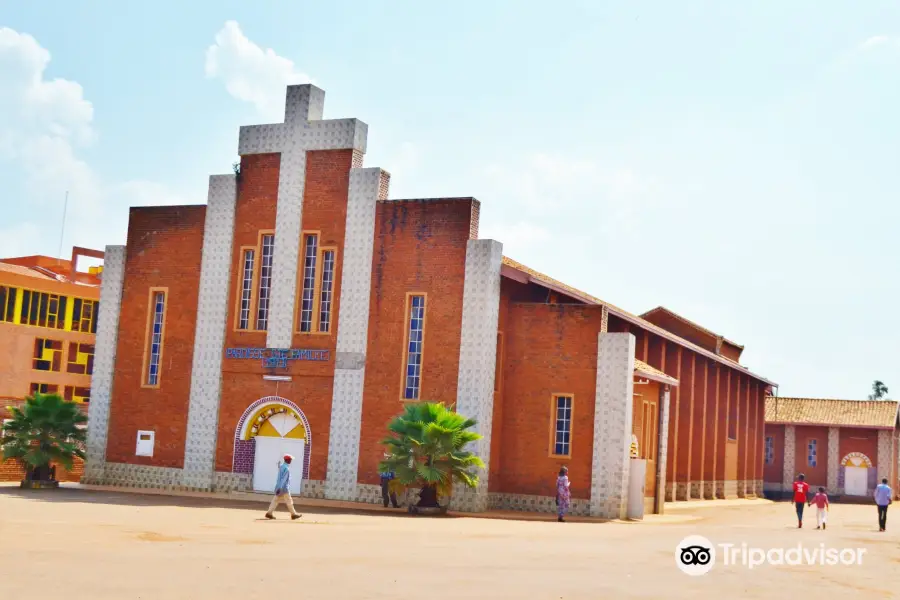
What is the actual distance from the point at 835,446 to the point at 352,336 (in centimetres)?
4198

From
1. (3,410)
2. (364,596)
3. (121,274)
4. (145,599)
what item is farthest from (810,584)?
(3,410)

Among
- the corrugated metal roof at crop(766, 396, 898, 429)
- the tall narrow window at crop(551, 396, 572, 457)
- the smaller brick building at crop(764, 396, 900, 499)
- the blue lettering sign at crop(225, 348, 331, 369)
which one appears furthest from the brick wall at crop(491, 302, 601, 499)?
the corrugated metal roof at crop(766, 396, 898, 429)

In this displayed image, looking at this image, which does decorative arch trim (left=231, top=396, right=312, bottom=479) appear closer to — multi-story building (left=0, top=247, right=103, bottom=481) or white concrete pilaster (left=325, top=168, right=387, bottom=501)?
white concrete pilaster (left=325, top=168, right=387, bottom=501)

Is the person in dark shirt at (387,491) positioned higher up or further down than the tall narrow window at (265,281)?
further down

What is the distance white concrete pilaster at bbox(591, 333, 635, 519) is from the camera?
1209 inches

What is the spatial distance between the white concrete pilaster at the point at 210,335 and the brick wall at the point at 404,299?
545 centimetres

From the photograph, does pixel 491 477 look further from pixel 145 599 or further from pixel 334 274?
pixel 145 599

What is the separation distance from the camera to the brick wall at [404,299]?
31797mm

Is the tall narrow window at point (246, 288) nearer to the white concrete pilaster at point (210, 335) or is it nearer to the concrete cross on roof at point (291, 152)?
the white concrete pilaster at point (210, 335)

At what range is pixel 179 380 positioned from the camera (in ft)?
116

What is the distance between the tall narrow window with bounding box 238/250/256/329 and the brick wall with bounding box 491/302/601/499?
28.4ft

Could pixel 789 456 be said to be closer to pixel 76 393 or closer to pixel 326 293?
pixel 326 293

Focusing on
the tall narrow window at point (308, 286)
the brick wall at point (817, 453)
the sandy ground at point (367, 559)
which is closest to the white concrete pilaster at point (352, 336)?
the tall narrow window at point (308, 286)

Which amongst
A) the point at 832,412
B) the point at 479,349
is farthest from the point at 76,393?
the point at 832,412
